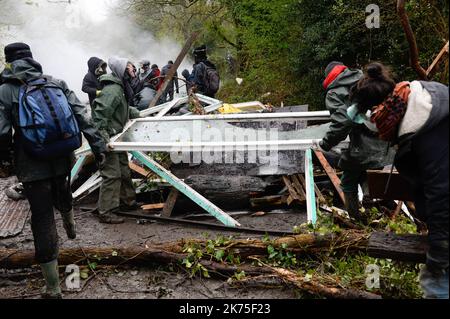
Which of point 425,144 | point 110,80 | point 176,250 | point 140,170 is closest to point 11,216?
point 140,170

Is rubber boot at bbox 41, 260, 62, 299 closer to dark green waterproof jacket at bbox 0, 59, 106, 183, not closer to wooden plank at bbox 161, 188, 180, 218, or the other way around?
dark green waterproof jacket at bbox 0, 59, 106, 183

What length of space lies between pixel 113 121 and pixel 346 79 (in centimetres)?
289

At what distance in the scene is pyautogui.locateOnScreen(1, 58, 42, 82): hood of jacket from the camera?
10.9 feet

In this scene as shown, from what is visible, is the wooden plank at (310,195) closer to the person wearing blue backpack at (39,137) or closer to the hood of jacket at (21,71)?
the person wearing blue backpack at (39,137)

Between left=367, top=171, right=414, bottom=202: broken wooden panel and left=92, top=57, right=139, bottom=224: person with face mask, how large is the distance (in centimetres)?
325

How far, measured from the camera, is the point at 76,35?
969 inches

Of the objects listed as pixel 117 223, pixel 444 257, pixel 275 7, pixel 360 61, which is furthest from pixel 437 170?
pixel 275 7

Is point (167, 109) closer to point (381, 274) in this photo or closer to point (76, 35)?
point (381, 274)

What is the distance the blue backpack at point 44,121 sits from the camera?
3207 millimetres

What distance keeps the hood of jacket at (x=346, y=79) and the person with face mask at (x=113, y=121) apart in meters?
2.58

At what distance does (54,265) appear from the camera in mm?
3479

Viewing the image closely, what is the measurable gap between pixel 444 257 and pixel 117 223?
13.2ft

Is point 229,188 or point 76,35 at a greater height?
point 76,35
